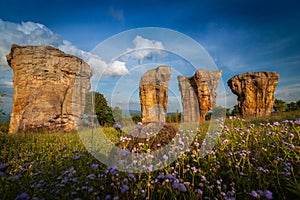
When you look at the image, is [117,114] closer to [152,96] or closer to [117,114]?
[117,114]

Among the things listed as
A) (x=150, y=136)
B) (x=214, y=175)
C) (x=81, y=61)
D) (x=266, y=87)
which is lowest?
(x=214, y=175)

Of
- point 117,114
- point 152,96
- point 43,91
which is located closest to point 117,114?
point 117,114

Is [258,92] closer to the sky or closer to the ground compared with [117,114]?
closer to the sky

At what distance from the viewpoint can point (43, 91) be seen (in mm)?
8664

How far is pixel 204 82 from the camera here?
15.3 m

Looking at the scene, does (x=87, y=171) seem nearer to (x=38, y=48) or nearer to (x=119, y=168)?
(x=119, y=168)

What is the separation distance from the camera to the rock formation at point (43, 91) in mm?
8258

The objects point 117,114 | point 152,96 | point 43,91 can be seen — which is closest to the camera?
point 117,114

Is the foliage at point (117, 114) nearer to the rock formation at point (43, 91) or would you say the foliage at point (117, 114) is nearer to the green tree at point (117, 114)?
the green tree at point (117, 114)

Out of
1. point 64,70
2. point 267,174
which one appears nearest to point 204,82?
point 64,70

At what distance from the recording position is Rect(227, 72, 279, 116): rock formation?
50.4 feet

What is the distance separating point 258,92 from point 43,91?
1766 centimetres

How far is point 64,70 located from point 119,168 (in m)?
9.01

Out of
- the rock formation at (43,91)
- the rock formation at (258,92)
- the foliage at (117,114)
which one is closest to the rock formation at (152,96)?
the rock formation at (43,91)
